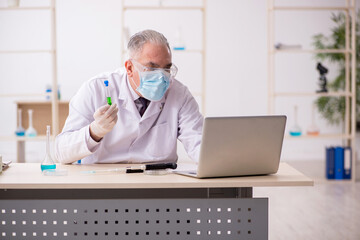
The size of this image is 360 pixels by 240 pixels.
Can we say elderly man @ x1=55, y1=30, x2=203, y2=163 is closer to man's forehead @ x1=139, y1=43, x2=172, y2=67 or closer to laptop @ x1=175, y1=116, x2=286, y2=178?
man's forehead @ x1=139, y1=43, x2=172, y2=67

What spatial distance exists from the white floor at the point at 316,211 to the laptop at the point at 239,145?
153 centimetres

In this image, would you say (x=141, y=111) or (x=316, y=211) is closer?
(x=141, y=111)

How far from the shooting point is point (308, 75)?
692 cm

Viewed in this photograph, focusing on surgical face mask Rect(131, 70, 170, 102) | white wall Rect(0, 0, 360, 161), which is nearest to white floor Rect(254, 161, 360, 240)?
surgical face mask Rect(131, 70, 170, 102)

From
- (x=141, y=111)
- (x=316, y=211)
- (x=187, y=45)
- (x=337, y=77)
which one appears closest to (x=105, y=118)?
(x=141, y=111)

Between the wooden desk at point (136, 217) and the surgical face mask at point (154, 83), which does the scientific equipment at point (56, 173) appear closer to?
the wooden desk at point (136, 217)

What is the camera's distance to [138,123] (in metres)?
2.39

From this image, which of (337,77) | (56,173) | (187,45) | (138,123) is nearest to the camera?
(56,173)

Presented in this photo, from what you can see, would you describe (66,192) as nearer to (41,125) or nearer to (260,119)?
(260,119)

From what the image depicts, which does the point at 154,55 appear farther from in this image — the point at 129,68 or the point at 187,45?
the point at 187,45

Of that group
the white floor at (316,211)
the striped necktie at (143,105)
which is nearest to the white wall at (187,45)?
the white floor at (316,211)

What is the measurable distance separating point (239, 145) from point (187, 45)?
17.2ft

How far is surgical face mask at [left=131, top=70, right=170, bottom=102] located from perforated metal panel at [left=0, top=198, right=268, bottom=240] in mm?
579

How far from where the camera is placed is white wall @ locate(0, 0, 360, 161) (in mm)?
6879
